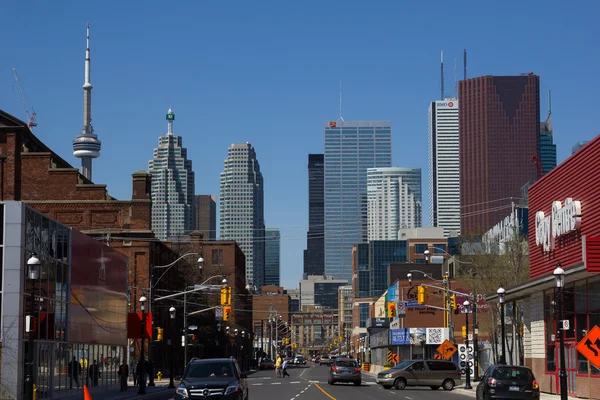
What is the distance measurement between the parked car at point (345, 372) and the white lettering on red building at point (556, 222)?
51.3 feet

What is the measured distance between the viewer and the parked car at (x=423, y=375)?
2191 inches

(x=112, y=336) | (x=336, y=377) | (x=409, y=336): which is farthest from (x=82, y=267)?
(x=409, y=336)

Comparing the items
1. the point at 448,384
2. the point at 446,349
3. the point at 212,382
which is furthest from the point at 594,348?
the point at 446,349

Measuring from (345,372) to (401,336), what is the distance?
47388mm

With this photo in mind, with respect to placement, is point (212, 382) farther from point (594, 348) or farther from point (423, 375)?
point (423, 375)

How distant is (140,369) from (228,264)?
9892 centimetres

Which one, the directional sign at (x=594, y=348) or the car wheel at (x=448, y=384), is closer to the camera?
the directional sign at (x=594, y=348)

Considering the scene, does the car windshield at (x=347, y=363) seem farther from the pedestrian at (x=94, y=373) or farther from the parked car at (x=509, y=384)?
the parked car at (x=509, y=384)

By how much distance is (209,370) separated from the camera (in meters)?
28.0

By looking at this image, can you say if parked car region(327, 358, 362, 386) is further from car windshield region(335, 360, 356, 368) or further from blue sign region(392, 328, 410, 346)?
blue sign region(392, 328, 410, 346)

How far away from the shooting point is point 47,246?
4431cm

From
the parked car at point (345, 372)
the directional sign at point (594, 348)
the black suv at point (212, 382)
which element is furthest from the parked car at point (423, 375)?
the black suv at point (212, 382)

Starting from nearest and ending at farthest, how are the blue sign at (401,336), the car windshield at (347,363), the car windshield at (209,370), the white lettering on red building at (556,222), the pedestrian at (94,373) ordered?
the car windshield at (209,370) < the white lettering on red building at (556,222) < the pedestrian at (94,373) < the car windshield at (347,363) < the blue sign at (401,336)

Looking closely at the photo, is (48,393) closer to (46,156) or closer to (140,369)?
(140,369)
